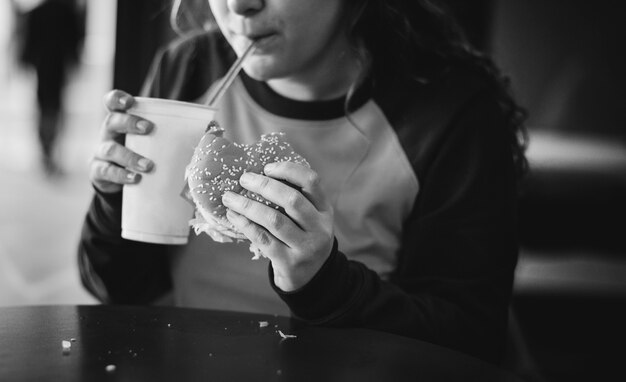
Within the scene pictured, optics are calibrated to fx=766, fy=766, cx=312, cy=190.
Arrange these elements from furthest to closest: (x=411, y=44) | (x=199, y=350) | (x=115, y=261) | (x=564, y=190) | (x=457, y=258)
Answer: (x=564, y=190) → (x=411, y=44) → (x=115, y=261) → (x=457, y=258) → (x=199, y=350)

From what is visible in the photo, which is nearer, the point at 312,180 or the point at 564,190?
the point at 312,180

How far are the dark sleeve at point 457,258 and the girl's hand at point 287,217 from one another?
73 mm

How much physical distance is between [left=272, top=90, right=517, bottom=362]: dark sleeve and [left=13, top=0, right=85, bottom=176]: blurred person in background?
357 centimetres

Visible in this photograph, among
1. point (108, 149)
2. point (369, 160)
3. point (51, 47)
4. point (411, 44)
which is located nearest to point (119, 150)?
point (108, 149)

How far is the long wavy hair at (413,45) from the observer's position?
1.29m

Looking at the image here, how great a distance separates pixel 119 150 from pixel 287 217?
12.0 inches

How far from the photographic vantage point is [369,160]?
1240mm

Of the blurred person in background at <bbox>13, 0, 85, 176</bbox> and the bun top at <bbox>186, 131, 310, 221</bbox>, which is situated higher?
the bun top at <bbox>186, 131, 310, 221</bbox>

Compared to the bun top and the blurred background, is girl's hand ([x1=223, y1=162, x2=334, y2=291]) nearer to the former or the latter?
the bun top

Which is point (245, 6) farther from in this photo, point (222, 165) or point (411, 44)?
point (411, 44)

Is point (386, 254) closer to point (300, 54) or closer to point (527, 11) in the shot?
point (300, 54)

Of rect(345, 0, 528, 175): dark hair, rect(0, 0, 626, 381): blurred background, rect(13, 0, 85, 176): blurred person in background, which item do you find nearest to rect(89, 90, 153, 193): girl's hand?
rect(345, 0, 528, 175): dark hair

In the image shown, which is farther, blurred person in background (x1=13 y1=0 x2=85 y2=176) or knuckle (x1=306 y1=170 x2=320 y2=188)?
blurred person in background (x1=13 y1=0 x2=85 y2=176)

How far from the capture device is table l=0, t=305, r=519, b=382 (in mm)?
691
